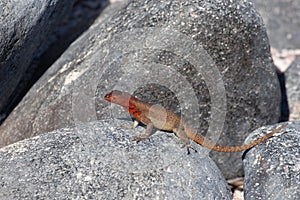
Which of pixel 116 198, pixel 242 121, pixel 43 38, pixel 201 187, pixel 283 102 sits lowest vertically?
pixel 283 102

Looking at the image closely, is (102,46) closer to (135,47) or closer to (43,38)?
(135,47)

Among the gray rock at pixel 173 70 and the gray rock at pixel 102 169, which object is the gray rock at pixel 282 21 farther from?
the gray rock at pixel 102 169

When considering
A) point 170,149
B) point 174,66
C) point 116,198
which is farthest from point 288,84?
point 116,198

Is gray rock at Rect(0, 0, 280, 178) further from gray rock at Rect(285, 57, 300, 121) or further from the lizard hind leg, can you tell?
gray rock at Rect(285, 57, 300, 121)

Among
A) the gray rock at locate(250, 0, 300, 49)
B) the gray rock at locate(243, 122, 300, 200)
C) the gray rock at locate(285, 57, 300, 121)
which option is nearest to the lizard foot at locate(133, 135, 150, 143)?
the gray rock at locate(243, 122, 300, 200)

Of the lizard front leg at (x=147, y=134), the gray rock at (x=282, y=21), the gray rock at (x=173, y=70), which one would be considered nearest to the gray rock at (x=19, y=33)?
the gray rock at (x=173, y=70)
